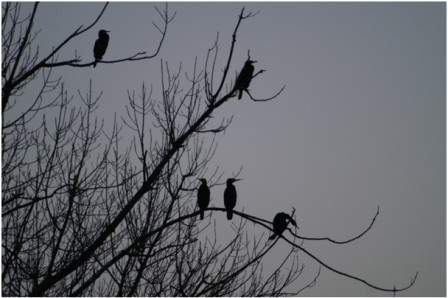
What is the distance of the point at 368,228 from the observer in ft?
11.3

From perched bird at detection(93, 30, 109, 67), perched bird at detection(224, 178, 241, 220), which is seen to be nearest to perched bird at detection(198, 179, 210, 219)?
perched bird at detection(224, 178, 241, 220)

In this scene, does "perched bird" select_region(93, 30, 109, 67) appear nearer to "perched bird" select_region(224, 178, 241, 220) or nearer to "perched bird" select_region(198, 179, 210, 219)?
"perched bird" select_region(198, 179, 210, 219)

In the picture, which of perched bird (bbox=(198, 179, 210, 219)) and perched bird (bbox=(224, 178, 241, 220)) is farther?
perched bird (bbox=(224, 178, 241, 220))

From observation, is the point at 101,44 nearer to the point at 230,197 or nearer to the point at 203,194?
the point at 203,194

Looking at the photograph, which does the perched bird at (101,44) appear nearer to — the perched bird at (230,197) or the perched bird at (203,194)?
the perched bird at (203,194)

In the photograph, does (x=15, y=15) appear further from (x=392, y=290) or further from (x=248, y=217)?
(x=392, y=290)

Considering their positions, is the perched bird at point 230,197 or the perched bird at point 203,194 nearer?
the perched bird at point 203,194

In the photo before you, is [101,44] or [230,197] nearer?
[230,197]

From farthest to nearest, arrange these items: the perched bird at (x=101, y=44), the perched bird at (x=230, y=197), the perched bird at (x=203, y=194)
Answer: the perched bird at (x=101, y=44)
the perched bird at (x=230, y=197)
the perched bird at (x=203, y=194)

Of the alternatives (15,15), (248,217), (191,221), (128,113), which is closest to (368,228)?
(248,217)

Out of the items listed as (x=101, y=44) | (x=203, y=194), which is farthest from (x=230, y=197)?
(x=101, y=44)

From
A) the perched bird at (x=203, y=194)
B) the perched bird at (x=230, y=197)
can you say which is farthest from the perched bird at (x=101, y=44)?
the perched bird at (x=230, y=197)

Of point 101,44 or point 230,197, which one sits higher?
point 101,44

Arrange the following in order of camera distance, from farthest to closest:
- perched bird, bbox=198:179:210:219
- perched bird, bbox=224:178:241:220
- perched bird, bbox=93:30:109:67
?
perched bird, bbox=93:30:109:67, perched bird, bbox=224:178:241:220, perched bird, bbox=198:179:210:219
